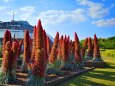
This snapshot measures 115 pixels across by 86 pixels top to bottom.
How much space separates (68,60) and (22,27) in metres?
41.9

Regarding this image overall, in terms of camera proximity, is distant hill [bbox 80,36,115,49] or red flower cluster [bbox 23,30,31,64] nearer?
red flower cluster [bbox 23,30,31,64]

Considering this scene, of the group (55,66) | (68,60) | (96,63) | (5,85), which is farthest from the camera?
(96,63)

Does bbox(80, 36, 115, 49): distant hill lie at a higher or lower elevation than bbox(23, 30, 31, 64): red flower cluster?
higher

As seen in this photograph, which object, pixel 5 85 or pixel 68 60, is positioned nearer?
pixel 5 85

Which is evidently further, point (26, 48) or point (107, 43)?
point (107, 43)

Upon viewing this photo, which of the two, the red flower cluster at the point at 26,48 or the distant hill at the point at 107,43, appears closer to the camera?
the red flower cluster at the point at 26,48

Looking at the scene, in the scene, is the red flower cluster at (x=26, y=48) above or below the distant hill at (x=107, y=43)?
below

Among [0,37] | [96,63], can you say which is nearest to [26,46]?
[96,63]

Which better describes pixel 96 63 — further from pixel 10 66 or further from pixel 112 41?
pixel 112 41

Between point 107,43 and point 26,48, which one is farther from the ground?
point 107,43

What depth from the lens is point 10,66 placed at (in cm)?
1293

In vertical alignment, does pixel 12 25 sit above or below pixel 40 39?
above

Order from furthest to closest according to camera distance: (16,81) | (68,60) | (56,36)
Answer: (68,60), (56,36), (16,81)

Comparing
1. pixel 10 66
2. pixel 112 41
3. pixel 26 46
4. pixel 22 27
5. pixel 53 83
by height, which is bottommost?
pixel 53 83
